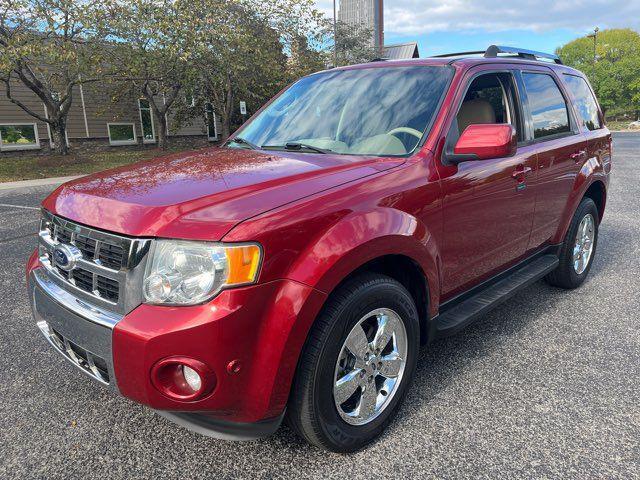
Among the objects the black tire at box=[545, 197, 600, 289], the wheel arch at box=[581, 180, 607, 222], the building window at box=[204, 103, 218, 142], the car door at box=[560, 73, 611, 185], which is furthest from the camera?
the building window at box=[204, 103, 218, 142]

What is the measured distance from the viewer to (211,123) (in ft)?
93.1

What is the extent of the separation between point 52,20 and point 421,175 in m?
16.2

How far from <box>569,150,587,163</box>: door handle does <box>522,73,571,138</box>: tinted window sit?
20cm

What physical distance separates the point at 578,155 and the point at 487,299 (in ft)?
5.84

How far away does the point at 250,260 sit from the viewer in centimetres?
184

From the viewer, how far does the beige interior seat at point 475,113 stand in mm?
3018

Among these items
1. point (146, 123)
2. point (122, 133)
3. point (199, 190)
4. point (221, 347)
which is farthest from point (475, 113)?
point (146, 123)

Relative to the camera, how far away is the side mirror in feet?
8.45

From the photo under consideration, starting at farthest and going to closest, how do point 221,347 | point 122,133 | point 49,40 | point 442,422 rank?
point 122,133, point 49,40, point 442,422, point 221,347

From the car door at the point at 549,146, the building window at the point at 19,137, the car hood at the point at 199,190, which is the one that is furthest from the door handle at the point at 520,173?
the building window at the point at 19,137

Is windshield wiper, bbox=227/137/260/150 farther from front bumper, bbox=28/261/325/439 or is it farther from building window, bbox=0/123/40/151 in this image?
building window, bbox=0/123/40/151

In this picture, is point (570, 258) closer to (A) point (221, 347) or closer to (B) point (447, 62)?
(B) point (447, 62)

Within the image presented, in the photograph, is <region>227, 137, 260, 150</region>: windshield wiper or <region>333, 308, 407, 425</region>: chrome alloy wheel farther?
<region>227, 137, 260, 150</region>: windshield wiper

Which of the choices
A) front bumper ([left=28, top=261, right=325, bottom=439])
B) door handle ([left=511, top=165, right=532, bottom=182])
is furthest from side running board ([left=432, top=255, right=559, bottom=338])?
front bumper ([left=28, top=261, right=325, bottom=439])
